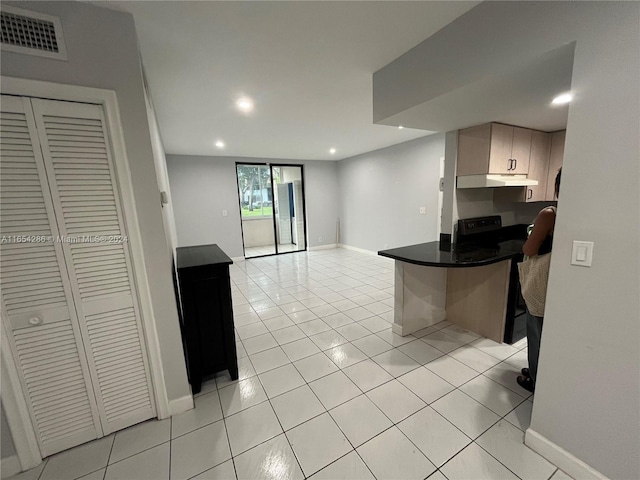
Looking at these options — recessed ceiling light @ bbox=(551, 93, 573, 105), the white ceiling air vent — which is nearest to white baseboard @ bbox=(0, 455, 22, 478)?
the white ceiling air vent

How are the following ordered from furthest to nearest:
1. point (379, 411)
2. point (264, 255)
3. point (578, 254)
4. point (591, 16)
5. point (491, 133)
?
1. point (264, 255)
2. point (491, 133)
3. point (379, 411)
4. point (578, 254)
5. point (591, 16)

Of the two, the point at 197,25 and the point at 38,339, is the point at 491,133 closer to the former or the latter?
the point at 197,25

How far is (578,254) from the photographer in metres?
1.21

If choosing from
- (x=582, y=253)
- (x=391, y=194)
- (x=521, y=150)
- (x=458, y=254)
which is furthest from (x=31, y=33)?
(x=391, y=194)

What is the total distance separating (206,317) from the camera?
196cm

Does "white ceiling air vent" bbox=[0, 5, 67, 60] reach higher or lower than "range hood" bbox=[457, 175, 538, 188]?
higher

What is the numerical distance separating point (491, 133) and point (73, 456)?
3.96m

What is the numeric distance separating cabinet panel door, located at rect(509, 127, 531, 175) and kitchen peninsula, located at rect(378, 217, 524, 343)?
800 millimetres

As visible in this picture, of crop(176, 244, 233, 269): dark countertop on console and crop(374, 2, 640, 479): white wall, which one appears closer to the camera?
crop(374, 2, 640, 479): white wall

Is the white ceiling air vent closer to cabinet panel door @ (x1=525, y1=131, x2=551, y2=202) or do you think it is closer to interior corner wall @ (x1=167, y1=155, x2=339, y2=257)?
cabinet panel door @ (x1=525, y1=131, x2=551, y2=202)

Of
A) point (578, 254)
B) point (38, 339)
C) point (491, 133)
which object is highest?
point (491, 133)

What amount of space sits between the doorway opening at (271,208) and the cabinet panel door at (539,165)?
494 cm

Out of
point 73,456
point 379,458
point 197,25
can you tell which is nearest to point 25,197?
point 197,25

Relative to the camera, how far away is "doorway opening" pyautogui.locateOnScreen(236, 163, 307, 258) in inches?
264
